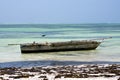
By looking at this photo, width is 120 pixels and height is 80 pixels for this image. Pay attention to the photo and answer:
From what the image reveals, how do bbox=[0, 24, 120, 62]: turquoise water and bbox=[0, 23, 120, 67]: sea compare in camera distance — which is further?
bbox=[0, 24, 120, 62]: turquoise water

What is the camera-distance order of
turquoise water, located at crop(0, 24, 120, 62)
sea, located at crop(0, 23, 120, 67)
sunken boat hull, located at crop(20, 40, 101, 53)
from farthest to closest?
sunken boat hull, located at crop(20, 40, 101, 53) → turquoise water, located at crop(0, 24, 120, 62) → sea, located at crop(0, 23, 120, 67)

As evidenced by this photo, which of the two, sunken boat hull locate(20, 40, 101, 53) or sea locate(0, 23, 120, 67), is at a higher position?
sunken boat hull locate(20, 40, 101, 53)

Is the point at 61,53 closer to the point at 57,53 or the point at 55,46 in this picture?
the point at 57,53

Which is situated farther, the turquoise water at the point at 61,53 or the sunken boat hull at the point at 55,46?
the sunken boat hull at the point at 55,46

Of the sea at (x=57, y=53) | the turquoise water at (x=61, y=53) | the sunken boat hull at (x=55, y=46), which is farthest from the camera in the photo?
the sunken boat hull at (x=55, y=46)

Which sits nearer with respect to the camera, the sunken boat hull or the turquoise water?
the turquoise water

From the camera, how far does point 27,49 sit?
32500mm

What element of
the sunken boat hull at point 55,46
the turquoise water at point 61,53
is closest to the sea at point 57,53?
the turquoise water at point 61,53

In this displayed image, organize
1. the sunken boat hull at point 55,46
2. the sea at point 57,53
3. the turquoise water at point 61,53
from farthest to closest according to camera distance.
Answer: the sunken boat hull at point 55,46 → the turquoise water at point 61,53 → the sea at point 57,53

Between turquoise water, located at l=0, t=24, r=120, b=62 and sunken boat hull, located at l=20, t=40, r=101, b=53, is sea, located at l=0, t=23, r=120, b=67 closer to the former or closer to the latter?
turquoise water, located at l=0, t=24, r=120, b=62

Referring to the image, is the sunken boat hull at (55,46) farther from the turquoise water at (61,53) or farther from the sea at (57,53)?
the turquoise water at (61,53)

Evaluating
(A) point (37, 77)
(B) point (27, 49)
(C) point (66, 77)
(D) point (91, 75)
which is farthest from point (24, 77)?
(B) point (27, 49)

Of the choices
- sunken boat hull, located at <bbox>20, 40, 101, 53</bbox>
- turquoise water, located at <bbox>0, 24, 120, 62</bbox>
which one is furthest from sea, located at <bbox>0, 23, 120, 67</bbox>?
sunken boat hull, located at <bbox>20, 40, 101, 53</bbox>

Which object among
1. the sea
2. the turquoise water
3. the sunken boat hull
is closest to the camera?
the sea
